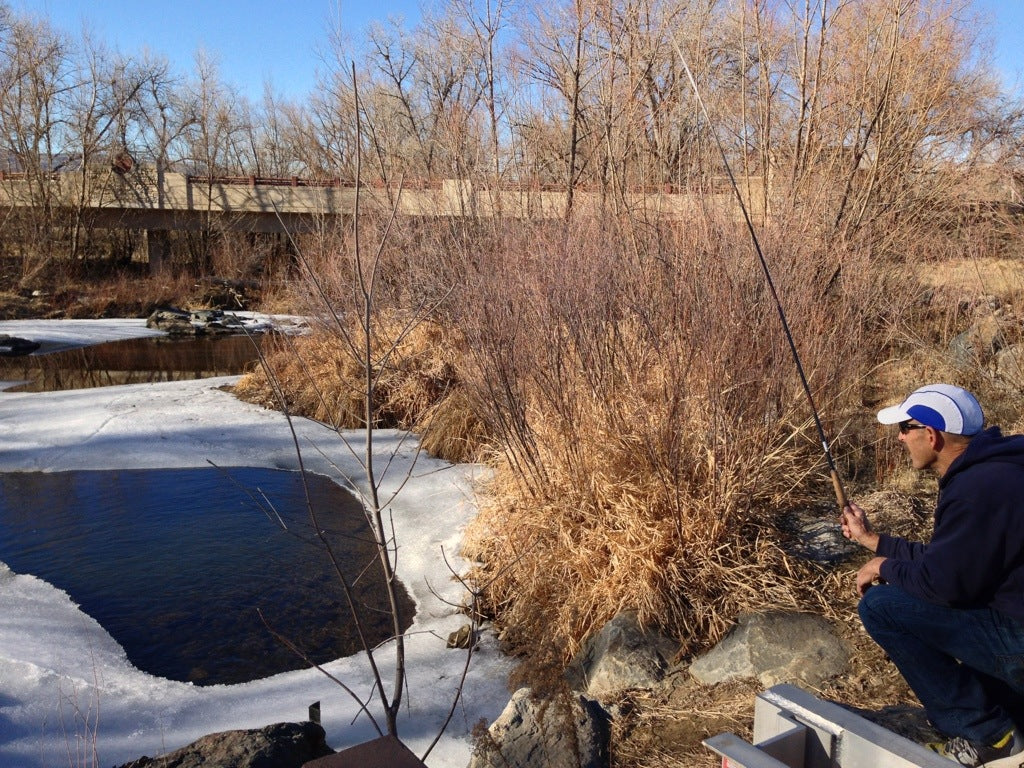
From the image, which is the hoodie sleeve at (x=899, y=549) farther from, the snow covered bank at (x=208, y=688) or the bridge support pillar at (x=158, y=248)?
the bridge support pillar at (x=158, y=248)

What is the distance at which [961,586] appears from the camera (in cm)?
260

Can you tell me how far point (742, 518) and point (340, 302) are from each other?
695 centimetres

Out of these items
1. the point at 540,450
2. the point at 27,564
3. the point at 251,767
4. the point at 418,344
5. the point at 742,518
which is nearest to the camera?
the point at 251,767

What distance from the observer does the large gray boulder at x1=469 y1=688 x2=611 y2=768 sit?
10.8 feet

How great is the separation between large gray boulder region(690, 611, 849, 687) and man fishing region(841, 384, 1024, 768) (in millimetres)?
950

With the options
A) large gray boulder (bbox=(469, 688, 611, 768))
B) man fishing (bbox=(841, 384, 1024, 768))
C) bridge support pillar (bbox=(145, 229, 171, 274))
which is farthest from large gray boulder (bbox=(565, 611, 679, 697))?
bridge support pillar (bbox=(145, 229, 171, 274))

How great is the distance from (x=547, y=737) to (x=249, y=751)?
44.7 inches

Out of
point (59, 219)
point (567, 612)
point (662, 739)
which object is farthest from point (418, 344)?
point (59, 219)

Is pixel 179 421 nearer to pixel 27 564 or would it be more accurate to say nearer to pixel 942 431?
pixel 27 564

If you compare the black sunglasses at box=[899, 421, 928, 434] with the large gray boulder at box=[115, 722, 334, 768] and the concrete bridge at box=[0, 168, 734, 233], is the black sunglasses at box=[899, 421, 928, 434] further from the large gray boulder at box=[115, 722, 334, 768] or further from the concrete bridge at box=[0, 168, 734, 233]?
the concrete bridge at box=[0, 168, 734, 233]

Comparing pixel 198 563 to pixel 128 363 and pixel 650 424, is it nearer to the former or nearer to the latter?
pixel 650 424

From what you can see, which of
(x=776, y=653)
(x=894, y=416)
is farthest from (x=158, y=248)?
(x=894, y=416)

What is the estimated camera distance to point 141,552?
21.7ft

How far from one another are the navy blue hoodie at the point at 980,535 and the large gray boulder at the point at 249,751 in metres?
2.35
